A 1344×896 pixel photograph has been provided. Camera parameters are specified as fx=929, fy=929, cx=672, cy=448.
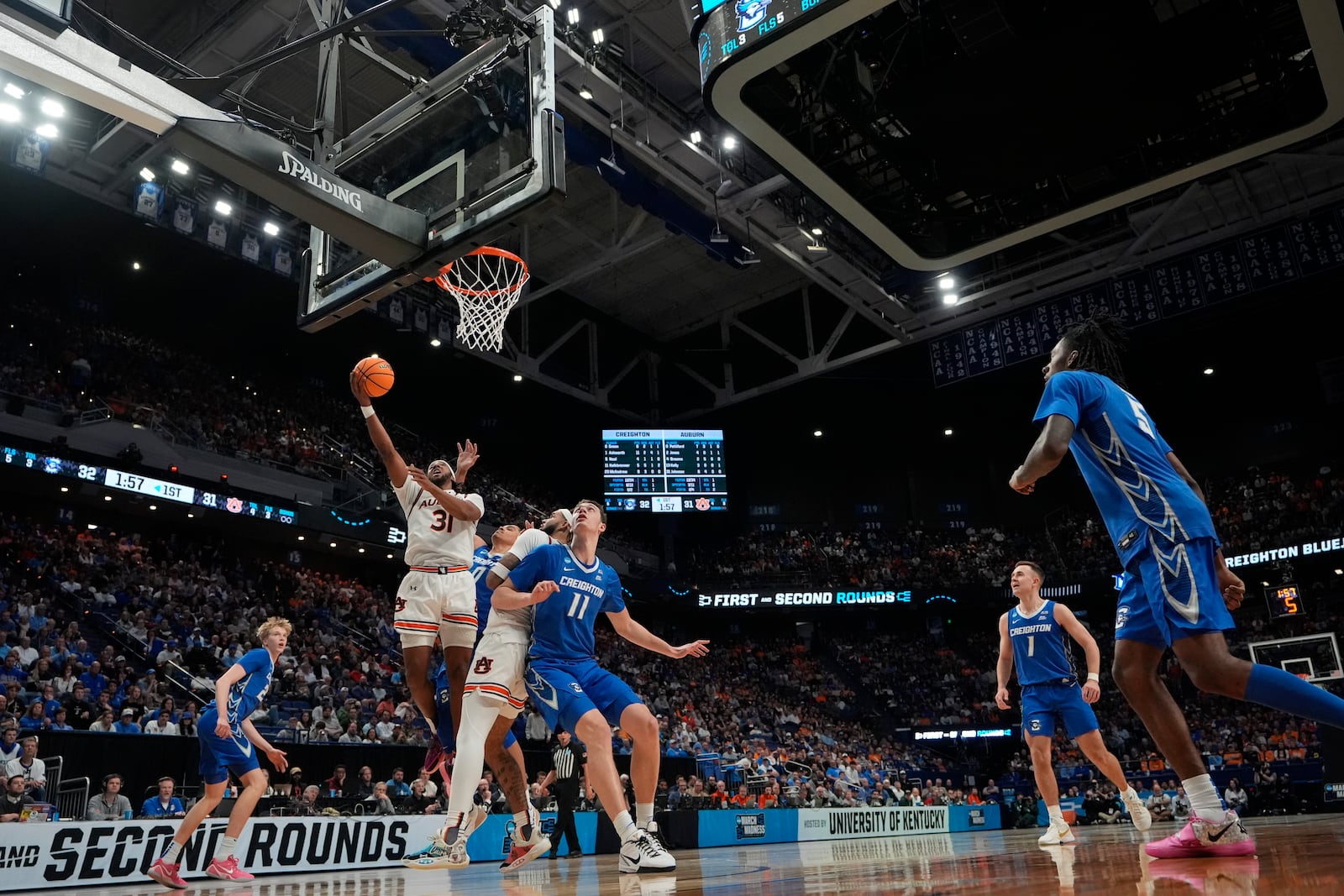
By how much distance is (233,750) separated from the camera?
6.75m

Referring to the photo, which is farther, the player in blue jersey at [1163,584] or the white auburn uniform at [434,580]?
the white auburn uniform at [434,580]

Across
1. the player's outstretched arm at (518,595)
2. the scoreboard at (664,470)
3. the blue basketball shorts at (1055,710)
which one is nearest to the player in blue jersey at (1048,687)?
the blue basketball shorts at (1055,710)

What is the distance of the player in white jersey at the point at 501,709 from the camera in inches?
183

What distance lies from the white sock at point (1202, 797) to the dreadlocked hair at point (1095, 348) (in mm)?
1634

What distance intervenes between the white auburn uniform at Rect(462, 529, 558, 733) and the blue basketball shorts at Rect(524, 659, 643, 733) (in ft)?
0.33

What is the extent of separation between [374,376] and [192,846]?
14.6 feet

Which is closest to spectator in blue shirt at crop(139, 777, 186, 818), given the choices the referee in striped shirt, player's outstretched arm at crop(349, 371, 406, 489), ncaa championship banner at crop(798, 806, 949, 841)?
the referee in striped shirt

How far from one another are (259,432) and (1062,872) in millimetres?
21558

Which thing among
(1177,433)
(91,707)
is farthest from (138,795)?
(1177,433)

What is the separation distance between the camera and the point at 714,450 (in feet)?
82.4

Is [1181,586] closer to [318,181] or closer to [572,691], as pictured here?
[572,691]

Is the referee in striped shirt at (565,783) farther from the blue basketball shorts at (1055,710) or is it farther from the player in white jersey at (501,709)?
the blue basketball shorts at (1055,710)

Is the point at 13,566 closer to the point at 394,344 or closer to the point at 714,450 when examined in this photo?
the point at 394,344

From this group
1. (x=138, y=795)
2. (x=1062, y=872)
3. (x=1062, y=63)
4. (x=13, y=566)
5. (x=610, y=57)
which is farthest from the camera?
(x=13, y=566)
